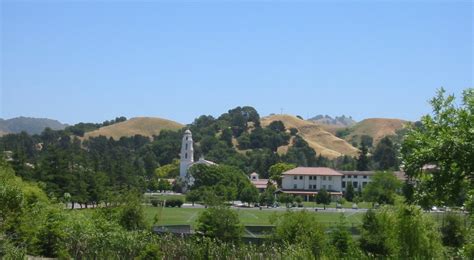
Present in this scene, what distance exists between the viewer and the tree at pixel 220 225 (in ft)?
118

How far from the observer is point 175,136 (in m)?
194

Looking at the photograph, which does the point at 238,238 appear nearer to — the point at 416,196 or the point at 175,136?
the point at 416,196

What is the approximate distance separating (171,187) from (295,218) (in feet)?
314

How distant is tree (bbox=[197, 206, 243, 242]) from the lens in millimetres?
36000

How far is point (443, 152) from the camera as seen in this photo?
13602 mm

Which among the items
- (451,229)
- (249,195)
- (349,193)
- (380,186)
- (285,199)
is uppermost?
(380,186)

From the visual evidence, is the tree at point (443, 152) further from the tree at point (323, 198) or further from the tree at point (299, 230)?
the tree at point (323, 198)

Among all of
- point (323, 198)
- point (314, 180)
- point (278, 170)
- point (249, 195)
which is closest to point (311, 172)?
point (314, 180)

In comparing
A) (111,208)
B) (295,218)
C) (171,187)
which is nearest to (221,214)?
(295,218)

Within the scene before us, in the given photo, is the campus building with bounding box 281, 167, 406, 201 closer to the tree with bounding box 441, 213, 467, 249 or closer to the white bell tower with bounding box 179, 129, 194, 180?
the white bell tower with bounding box 179, 129, 194, 180

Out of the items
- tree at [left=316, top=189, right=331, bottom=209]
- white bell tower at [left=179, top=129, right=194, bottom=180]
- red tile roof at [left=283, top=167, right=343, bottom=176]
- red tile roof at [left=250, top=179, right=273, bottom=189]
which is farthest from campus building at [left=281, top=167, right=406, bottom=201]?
white bell tower at [left=179, top=129, right=194, bottom=180]

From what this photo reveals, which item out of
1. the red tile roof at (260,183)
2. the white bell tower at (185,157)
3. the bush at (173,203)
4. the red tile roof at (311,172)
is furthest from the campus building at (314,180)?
the bush at (173,203)

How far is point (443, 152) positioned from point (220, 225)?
77.8 feet

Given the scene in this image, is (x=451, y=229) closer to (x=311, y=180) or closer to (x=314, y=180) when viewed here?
(x=311, y=180)
